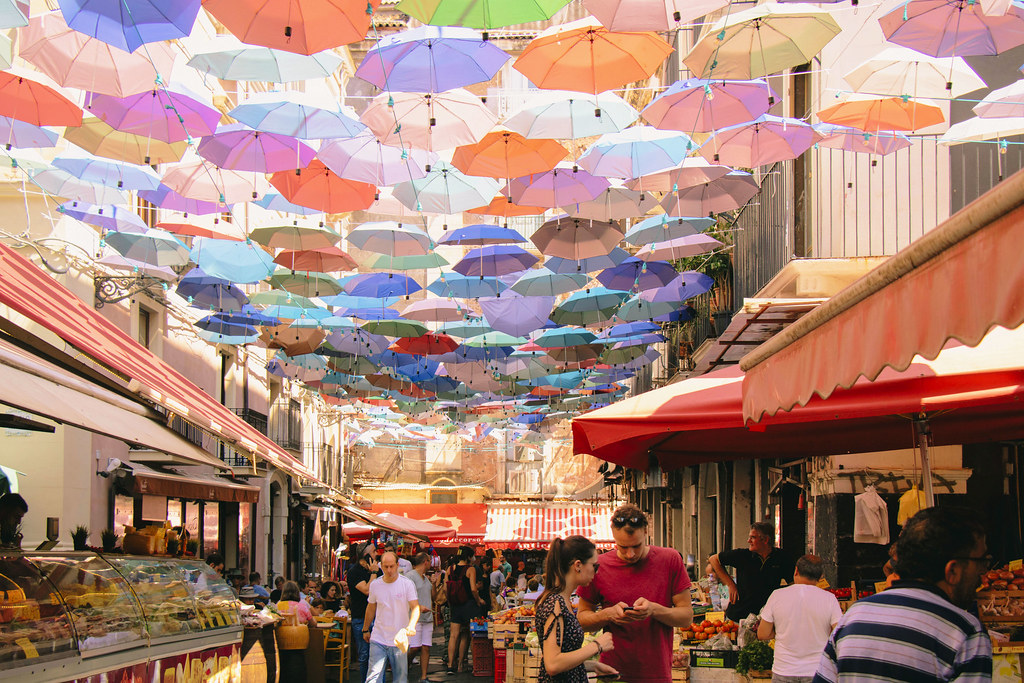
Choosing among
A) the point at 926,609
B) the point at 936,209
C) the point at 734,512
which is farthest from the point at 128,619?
the point at 734,512

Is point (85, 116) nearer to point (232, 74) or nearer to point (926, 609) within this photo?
point (232, 74)

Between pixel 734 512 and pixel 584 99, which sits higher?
pixel 584 99

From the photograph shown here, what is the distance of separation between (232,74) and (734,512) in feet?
35.0

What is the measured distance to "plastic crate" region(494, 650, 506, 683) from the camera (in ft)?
42.3

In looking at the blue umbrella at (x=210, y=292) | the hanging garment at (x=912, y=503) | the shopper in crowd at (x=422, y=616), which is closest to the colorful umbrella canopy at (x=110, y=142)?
the blue umbrella at (x=210, y=292)

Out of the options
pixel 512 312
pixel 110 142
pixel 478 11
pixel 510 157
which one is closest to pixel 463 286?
pixel 512 312

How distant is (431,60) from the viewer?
28.2 ft

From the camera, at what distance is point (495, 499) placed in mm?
57625

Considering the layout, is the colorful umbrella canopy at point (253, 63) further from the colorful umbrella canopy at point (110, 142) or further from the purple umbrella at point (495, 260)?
the purple umbrella at point (495, 260)

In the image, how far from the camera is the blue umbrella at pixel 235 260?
14219 millimetres

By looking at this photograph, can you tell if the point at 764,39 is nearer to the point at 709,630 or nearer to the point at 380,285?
the point at 709,630

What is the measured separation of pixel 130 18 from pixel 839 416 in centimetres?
582

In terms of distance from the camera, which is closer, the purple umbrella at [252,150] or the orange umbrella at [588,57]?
the orange umbrella at [588,57]

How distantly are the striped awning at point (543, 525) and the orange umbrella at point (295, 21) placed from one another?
19851 millimetres
